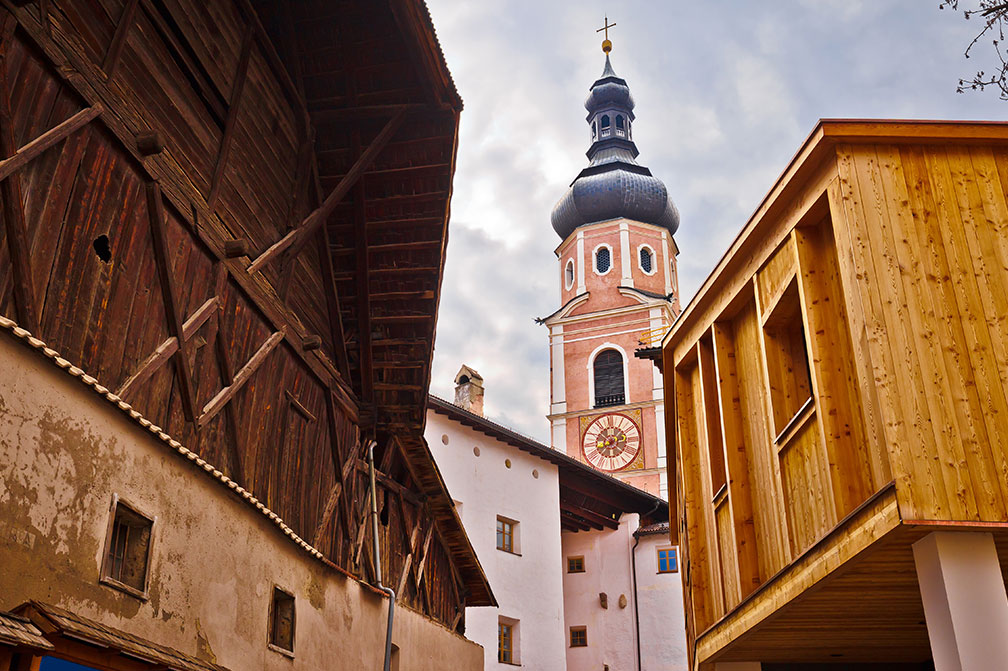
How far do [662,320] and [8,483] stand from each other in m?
42.8

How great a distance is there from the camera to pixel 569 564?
33.5m

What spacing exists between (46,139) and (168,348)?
209cm

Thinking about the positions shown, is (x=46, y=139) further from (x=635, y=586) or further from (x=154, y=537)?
(x=635, y=586)

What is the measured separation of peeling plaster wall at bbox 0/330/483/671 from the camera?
20.0ft

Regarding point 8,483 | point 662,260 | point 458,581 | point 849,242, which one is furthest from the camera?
point 662,260

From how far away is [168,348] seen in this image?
321 inches

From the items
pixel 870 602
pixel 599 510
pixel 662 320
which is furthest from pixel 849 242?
pixel 662 320

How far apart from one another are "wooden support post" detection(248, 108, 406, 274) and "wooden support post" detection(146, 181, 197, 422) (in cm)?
232

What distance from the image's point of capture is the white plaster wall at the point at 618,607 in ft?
102

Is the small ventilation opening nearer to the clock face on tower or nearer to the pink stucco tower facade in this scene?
the pink stucco tower facade

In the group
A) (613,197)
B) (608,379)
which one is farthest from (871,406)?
(613,197)

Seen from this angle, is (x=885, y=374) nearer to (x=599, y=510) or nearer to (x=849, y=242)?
(x=849, y=242)

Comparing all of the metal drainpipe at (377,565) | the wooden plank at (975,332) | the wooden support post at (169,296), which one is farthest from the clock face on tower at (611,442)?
the wooden plank at (975,332)

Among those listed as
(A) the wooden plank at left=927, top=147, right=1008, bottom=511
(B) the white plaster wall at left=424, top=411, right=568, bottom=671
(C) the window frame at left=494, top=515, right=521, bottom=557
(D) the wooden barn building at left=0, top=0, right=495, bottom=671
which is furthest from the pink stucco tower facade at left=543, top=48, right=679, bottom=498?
(A) the wooden plank at left=927, top=147, right=1008, bottom=511
